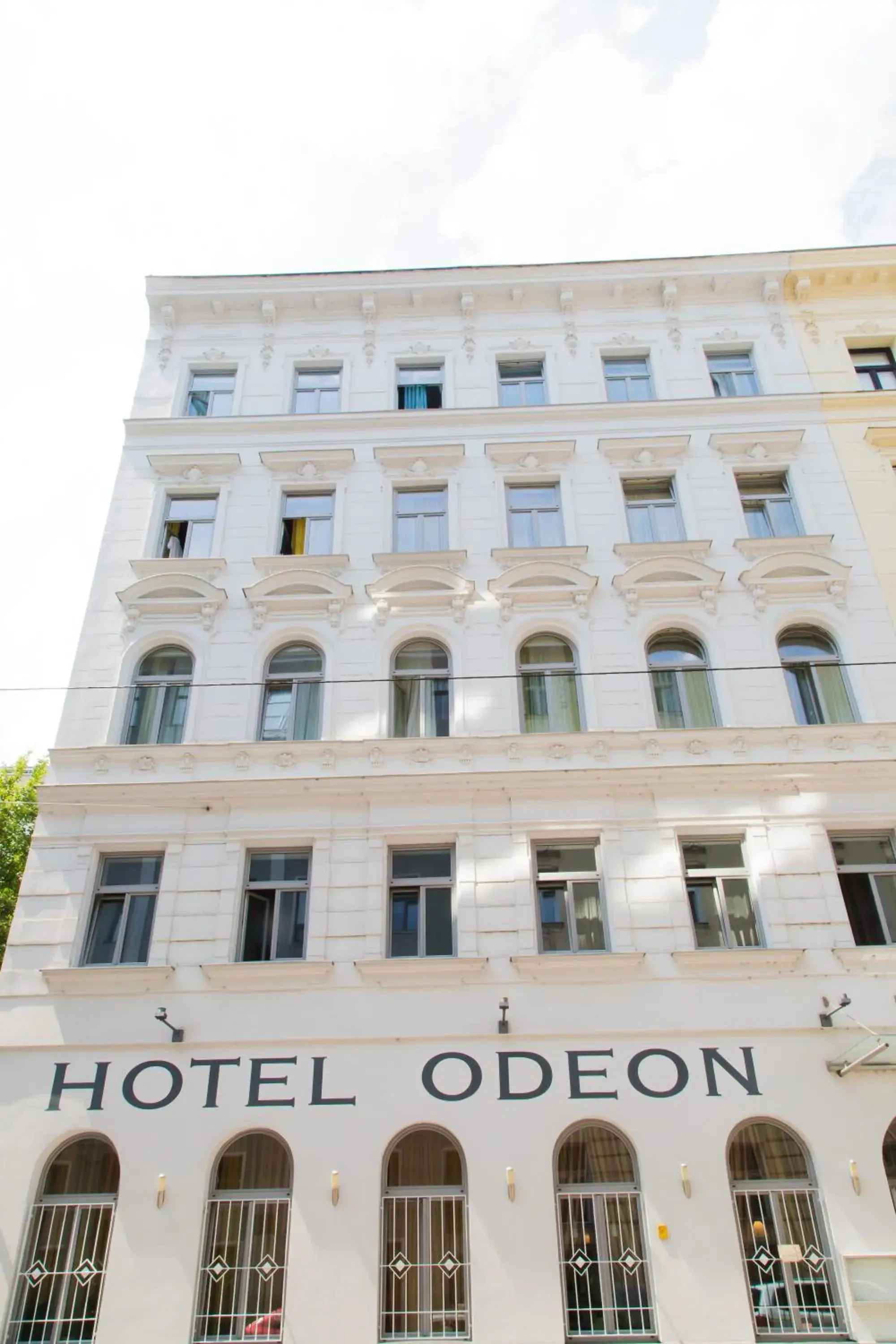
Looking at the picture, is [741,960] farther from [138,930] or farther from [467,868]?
[138,930]

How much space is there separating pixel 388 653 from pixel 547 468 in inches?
222

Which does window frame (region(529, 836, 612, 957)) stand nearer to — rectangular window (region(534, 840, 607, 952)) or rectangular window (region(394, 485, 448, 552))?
rectangular window (region(534, 840, 607, 952))

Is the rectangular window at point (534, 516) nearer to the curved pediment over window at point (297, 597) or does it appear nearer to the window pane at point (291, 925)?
the curved pediment over window at point (297, 597)

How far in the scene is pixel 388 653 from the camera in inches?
651

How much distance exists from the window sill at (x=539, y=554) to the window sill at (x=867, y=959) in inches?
327

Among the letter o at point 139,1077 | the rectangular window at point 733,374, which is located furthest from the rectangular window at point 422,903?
the rectangular window at point 733,374

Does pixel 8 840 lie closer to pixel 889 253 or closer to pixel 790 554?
pixel 790 554

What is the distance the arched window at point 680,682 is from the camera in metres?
15.8

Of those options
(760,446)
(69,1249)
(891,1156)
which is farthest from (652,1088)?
(760,446)

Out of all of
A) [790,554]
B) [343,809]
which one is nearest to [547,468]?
[790,554]

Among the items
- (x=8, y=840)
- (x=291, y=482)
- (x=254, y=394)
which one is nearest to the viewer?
(x=291, y=482)

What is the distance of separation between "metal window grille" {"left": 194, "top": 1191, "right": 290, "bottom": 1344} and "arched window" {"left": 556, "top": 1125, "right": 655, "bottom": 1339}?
369cm

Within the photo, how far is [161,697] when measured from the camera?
53.2 feet

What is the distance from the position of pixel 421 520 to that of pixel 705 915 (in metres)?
9.49
